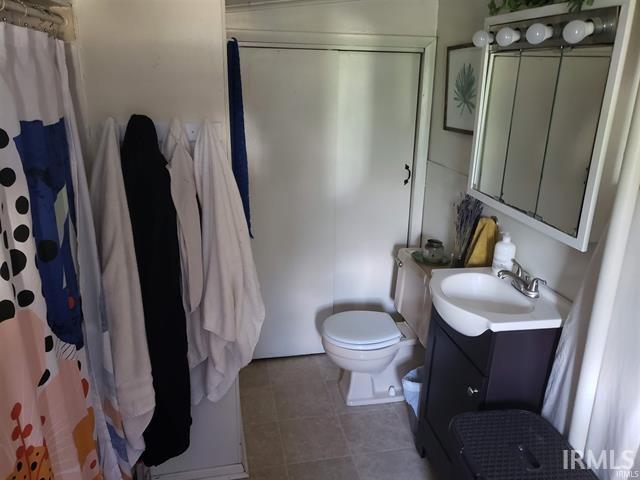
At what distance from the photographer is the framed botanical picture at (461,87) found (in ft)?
7.35

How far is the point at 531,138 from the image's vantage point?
1.83 m

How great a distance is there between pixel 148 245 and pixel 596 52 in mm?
1499

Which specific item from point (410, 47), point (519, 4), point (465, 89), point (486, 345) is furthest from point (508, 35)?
point (486, 345)

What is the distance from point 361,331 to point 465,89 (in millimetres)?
1283

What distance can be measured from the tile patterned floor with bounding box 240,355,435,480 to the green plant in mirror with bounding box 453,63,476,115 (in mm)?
1588

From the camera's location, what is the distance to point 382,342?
2.46 m

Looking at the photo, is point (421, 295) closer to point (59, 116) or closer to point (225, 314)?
point (225, 314)

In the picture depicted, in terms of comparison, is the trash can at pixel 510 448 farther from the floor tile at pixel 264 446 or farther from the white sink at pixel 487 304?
the floor tile at pixel 264 446

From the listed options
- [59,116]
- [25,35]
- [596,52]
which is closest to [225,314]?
[59,116]

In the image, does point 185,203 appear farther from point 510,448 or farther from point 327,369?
point 327,369

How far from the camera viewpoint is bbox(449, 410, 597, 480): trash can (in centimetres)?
139

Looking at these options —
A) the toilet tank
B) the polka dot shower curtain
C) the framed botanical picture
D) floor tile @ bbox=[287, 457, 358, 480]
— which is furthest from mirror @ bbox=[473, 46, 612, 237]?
the polka dot shower curtain

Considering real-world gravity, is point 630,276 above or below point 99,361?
above

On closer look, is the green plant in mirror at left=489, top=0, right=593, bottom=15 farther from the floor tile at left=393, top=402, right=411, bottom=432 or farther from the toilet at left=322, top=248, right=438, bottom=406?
the floor tile at left=393, top=402, right=411, bottom=432
